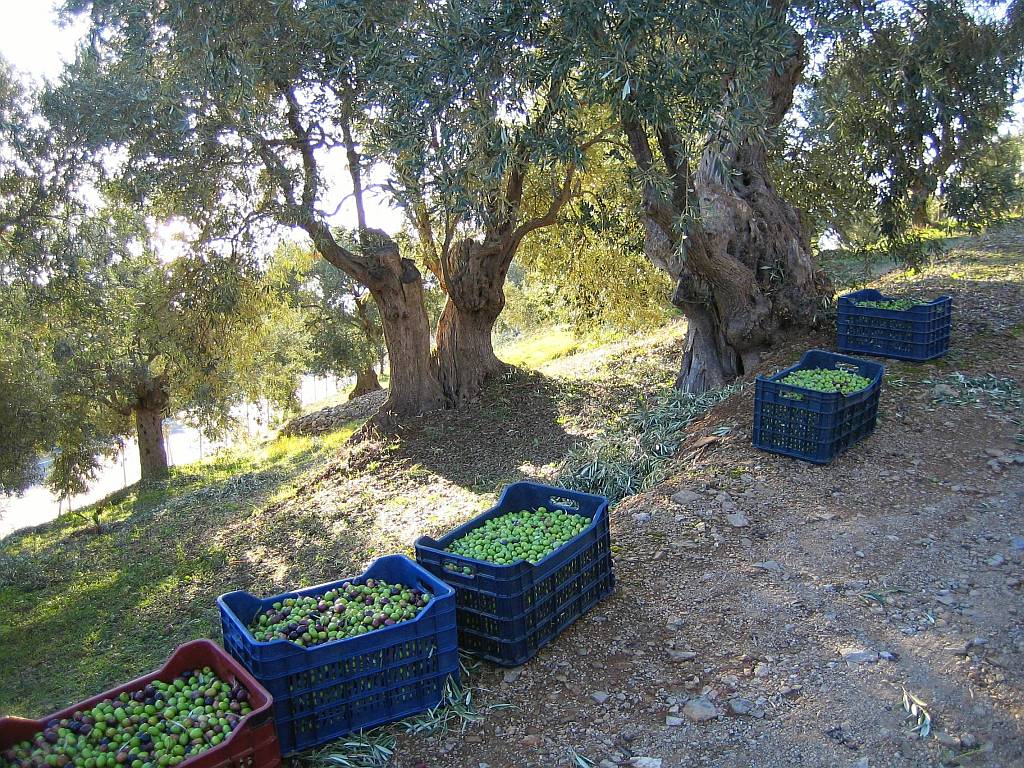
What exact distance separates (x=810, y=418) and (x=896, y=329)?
2.45 meters

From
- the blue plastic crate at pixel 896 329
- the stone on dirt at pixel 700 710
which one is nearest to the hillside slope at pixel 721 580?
the stone on dirt at pixel 700 710

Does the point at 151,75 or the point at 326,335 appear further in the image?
the point at 326,335

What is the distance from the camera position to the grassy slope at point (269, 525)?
22.1 feet

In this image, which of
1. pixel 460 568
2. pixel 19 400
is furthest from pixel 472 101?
pixel 19 400

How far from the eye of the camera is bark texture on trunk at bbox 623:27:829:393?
8391mm

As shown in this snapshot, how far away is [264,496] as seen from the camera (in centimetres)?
1140

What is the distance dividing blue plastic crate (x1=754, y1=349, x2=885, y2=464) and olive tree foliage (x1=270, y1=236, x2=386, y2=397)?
50.6 ft

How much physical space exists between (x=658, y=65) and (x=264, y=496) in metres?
8.98

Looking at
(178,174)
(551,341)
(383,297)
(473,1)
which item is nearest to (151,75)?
(178,174)

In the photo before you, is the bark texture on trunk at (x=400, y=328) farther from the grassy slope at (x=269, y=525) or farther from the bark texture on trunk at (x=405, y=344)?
the grassy slope at (x=269, y=525)

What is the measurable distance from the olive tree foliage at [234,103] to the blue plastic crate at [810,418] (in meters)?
4.06

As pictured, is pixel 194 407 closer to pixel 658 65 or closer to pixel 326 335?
pixel 326 335

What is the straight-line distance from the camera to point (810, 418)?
6.03 m

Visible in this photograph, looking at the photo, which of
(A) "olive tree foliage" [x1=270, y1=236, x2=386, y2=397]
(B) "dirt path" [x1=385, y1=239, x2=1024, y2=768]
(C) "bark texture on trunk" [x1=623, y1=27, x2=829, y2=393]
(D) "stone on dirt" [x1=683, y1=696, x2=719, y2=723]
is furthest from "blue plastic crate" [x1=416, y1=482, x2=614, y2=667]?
(A) "olive tree foliage" [x1=270, y1=236, x2=386, y2=397]
